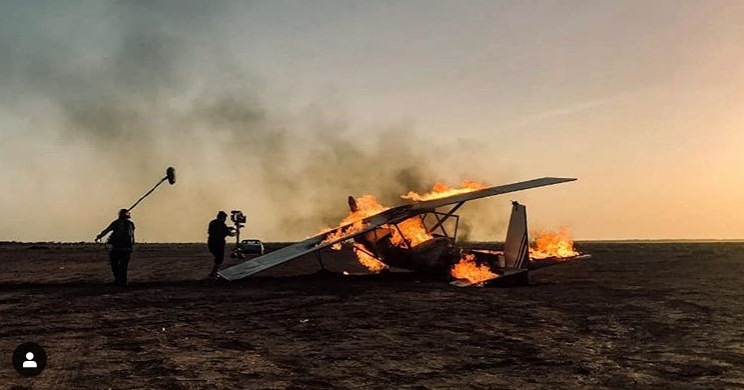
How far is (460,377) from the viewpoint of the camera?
7836mm

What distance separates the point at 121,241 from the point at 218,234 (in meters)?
3.63

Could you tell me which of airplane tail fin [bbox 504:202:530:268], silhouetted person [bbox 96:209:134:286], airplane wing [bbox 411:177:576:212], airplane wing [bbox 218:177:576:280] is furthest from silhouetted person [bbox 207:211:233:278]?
airplane tail fin [bbox 504:202:530:268]

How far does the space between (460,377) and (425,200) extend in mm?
14373

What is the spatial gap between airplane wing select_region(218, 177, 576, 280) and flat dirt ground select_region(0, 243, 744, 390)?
1.11 metres

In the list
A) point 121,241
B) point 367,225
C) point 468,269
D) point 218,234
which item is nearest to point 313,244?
point 367,225

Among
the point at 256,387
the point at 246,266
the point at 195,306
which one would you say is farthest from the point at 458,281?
the point at 256,387

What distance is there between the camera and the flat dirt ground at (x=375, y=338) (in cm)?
775

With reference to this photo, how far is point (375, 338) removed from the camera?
34.5 feet

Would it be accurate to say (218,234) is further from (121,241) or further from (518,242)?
(518,242)

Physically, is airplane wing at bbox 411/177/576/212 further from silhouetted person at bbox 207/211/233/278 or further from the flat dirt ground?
silhouetted person at bbox 207/211/233/278

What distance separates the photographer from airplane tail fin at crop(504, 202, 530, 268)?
19375 millimetres

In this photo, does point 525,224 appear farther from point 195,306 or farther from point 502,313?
point 195,306

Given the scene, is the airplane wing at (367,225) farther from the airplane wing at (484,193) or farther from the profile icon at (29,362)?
the profile icon at (29,362)

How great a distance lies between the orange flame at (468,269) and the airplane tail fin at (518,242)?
82 cm
